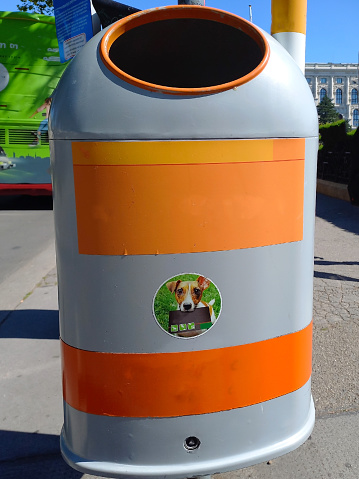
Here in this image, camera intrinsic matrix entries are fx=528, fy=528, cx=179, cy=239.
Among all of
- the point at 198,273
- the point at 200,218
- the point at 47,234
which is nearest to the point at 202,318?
the point at 198,273

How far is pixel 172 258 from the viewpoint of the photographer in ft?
5.72

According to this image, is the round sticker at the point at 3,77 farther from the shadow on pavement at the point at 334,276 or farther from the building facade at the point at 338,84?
the building facade at the point at 338,84

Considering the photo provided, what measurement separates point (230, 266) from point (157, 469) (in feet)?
2.44

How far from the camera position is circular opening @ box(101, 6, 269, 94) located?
6.16 feet

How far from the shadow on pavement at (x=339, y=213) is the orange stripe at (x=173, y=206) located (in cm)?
702

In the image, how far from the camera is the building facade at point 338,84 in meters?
120

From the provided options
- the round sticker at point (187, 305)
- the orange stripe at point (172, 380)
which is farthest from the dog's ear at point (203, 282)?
the orange stripe at point (172, 380)

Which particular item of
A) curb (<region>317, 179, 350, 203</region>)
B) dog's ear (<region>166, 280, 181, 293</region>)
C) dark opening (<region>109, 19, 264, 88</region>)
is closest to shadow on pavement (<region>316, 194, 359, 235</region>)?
curb (<region>317, 179, 350, 203</region>)

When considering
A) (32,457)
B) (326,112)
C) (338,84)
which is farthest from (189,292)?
(338,84)

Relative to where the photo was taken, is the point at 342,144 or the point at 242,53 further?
the point at 342,144

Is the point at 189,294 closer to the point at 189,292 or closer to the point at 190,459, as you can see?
the point at 189,292

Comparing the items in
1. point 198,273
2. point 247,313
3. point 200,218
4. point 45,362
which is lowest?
point 45,362

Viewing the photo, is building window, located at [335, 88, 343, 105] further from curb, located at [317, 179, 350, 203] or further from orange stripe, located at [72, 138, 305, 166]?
orange stripe, located at [72, 138, 305, 166]

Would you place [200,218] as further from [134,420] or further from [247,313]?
[134,420]
